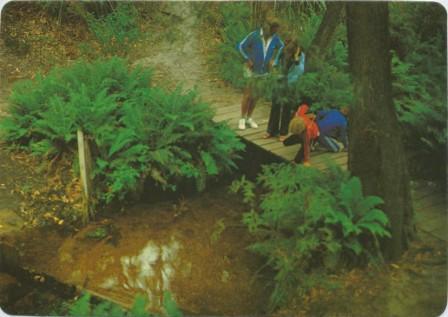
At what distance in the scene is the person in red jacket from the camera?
5203 millimetres

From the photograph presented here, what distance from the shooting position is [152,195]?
5605 millimetres

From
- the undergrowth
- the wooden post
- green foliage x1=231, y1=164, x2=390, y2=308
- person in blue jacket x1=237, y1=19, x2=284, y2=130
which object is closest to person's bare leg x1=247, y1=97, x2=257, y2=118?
person in blue jacket x1=237, y1=19, x2=284, y2=130

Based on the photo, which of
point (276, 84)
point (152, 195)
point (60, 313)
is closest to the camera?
point (60, 313)

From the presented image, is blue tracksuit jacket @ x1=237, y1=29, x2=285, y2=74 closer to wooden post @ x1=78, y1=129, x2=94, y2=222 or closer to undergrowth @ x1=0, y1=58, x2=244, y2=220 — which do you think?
undergrowth @ x1=0, y1=58, x2=244, y2=220

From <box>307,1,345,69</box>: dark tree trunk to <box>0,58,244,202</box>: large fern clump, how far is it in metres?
0.99

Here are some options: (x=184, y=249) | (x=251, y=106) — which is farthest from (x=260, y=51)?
(x=184, y=249)

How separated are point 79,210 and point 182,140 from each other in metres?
1.15

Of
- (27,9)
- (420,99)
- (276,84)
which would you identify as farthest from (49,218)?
(420,99)

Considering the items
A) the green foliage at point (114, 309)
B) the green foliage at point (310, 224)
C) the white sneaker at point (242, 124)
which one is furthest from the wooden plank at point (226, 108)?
the green foliage at point (114, 309)

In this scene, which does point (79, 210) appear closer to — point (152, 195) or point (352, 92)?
point (152, 195)

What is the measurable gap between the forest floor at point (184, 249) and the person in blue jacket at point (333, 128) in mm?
731

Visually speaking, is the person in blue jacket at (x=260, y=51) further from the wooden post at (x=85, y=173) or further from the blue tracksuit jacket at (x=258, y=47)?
the wooden post at (x=85, y=173)

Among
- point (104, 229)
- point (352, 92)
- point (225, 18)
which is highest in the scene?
point (225, 18)

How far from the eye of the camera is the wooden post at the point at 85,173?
5383 millimetres
